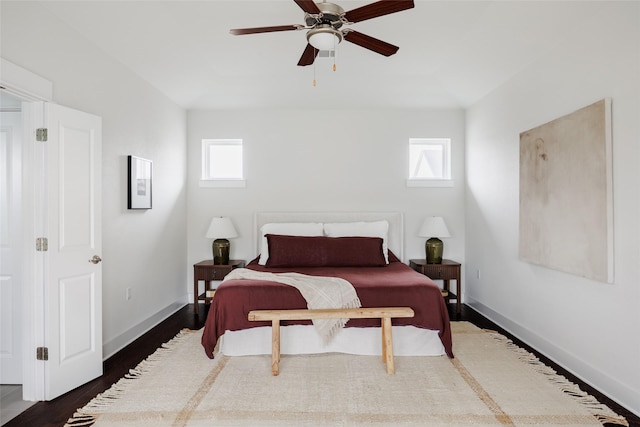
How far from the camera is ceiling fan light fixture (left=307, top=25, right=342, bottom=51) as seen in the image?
7.24 feet

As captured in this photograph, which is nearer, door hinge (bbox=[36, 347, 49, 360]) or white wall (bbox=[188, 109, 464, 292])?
door hinge (bbox=[36, 347, 49, 360])

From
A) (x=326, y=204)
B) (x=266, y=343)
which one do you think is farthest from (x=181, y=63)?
(x=266, y=343)

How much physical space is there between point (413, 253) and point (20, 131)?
4.28 metres

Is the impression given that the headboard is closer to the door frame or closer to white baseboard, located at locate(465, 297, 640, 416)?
white baseboard, located at locate(465, 297, 640, 416)

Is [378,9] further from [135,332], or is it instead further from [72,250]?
[135,332]

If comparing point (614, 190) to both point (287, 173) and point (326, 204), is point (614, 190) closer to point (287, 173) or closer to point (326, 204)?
point (326, 204)

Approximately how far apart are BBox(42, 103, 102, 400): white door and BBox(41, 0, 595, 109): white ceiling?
0.88 metres

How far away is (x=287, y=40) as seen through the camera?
11.5ft

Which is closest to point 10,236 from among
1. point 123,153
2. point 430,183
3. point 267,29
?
point 123,153

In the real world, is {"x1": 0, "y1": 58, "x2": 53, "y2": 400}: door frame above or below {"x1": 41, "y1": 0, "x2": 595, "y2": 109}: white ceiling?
below

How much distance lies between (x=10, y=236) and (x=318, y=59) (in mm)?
3140

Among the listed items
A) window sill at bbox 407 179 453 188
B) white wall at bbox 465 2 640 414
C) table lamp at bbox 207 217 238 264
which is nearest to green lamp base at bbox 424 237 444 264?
white wall at bbox 465 2 640 414

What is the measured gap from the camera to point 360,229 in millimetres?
4512

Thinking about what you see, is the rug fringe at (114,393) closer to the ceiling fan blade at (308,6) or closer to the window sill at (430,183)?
the ceiling fan blade at (308,6)
